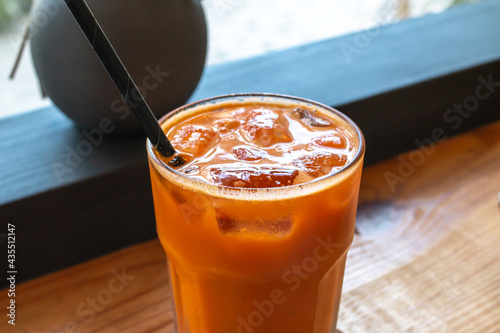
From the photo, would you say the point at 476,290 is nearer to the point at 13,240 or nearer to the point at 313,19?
the point at 13,240

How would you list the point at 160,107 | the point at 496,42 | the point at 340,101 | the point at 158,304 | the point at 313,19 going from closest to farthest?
the point at 158,304, the point at 160,107, the point at 340,101, the point at 496,42, the point at 313,19

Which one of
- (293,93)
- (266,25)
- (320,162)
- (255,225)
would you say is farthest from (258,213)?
(266,25)

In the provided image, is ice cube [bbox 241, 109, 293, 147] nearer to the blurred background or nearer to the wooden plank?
the wooden plank

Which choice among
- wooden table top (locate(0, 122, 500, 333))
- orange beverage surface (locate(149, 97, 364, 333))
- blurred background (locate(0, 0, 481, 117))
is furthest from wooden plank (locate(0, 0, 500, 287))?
blurred background (locate(0, 0, 481, 117))

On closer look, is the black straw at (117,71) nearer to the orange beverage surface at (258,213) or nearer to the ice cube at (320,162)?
the orange beverage surface at (258,213)

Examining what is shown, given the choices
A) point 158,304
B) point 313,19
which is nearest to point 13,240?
point 158,304

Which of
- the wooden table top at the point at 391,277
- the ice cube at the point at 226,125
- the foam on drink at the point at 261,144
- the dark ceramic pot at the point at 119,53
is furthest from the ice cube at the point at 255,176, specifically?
the dark ceramic pot at the point at 119,53

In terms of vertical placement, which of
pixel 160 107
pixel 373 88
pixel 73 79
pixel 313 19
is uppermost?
pixel 73 79
